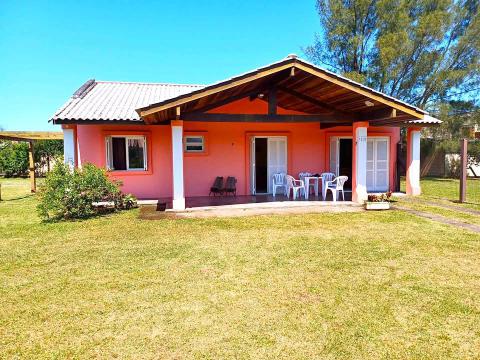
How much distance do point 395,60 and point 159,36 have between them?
1461 cm

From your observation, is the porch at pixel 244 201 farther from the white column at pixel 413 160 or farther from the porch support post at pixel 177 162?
the white column at pixel 413 160

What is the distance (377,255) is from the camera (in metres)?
Result: 5.97

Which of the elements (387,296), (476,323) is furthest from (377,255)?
(476,323)

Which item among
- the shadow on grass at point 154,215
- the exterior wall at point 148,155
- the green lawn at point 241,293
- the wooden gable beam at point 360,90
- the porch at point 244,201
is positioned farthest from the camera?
the exterior wall at point 148,155

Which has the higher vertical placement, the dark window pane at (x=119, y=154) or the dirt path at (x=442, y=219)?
the dark window pane at (x=119, y=154)

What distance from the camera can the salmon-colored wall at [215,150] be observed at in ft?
39.7

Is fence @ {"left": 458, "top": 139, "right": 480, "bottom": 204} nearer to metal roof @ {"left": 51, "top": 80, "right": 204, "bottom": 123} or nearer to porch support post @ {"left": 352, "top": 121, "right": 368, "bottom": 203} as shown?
porch support post @ {"left": 352, "top": 121, "right": 368, "bottom": 203}

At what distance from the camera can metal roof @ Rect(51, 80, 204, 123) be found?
11180mm

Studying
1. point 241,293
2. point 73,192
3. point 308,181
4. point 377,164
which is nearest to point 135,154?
point 73,192

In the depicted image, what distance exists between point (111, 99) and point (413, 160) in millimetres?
12585

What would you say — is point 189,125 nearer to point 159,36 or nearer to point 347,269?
point 347,269

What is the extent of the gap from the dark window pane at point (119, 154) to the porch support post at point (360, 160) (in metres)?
8.26

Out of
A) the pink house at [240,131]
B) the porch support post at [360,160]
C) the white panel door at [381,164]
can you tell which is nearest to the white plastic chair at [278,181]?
the pink house at [240,131]

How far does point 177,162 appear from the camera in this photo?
1023 centimetres
